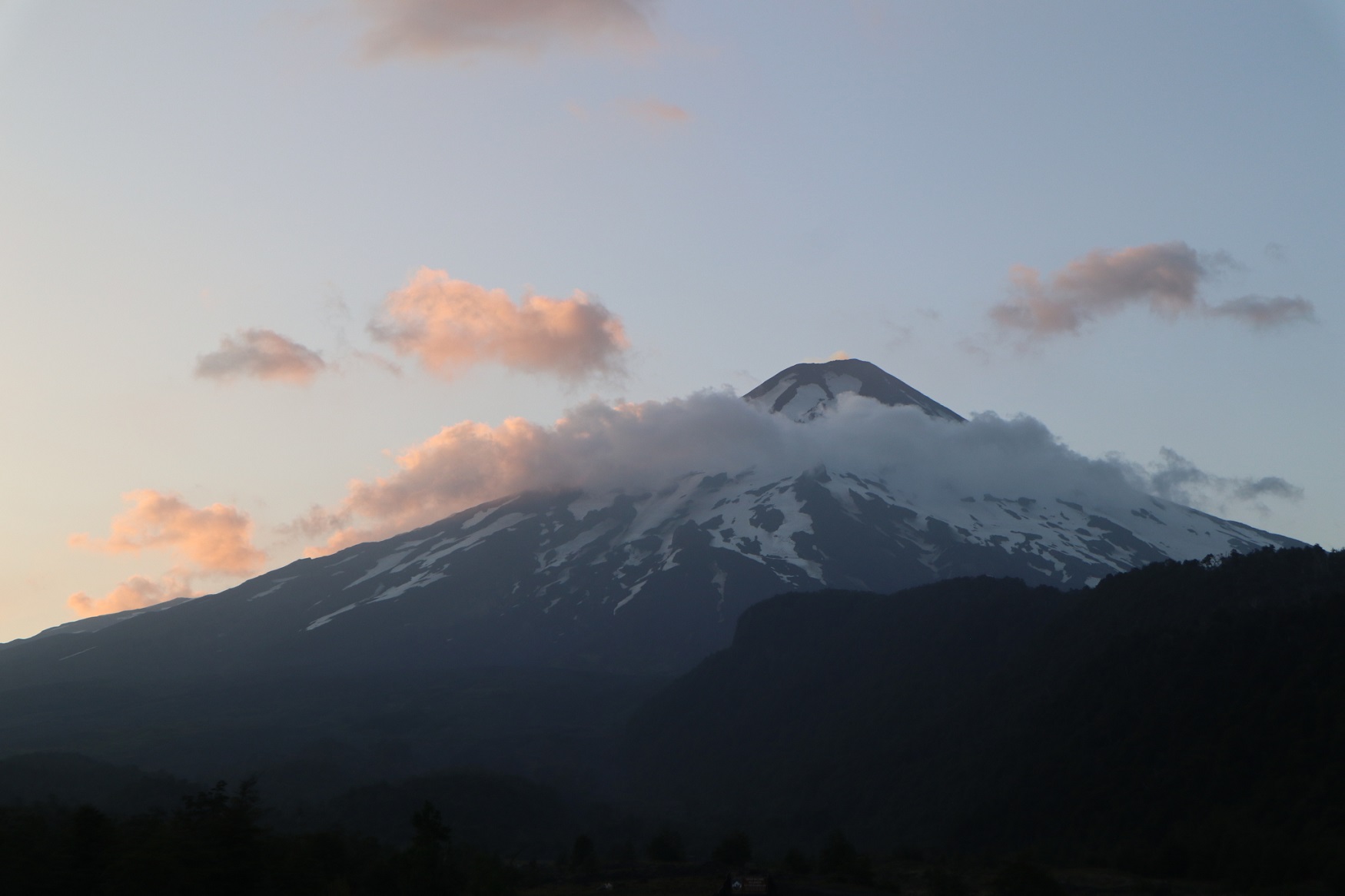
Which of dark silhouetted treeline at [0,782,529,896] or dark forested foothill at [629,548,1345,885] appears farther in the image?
dark forested foothill at [629,548,1345,885]

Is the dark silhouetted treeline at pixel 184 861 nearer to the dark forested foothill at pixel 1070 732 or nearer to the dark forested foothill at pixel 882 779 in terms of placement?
the dark forested foothill at pixel 882 779

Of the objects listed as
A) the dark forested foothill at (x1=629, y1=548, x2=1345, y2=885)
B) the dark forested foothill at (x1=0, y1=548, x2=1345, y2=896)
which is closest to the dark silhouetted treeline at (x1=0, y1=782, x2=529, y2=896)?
the dark forested foothill at (x1=0, y1=548, x2=1345, y2=896)

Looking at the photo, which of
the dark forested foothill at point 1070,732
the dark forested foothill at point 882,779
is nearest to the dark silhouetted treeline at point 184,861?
the dark forested foothill at point 882,779

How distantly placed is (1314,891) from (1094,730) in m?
41.0

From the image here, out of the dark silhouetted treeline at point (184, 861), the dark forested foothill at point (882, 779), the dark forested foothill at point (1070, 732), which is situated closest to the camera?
the dark silhouetted treeline at point (184, 861)

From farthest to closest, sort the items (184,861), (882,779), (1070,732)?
(882,779)
(1070,732)
(184,861)

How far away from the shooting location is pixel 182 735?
583 ft

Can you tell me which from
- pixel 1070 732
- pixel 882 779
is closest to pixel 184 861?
pixel 1070 732

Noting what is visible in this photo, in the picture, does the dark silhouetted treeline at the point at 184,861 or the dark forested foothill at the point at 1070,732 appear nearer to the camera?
the dark silhouetted treeline at the point at 184,861

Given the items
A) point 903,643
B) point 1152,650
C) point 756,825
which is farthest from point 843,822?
point 903,643

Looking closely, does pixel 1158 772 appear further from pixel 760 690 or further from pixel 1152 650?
pixel 760 690

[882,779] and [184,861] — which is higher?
[184,861]

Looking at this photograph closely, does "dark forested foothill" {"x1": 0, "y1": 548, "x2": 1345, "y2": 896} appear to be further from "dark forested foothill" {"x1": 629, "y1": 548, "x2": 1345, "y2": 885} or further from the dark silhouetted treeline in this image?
"dark forested foothill" {"x1": 629, "y1": 548, "x2": 1345, "y2": 885}

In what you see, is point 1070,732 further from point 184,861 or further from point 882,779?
point 184,861
